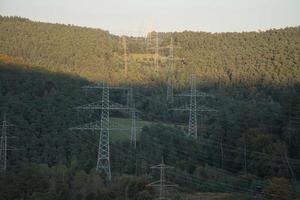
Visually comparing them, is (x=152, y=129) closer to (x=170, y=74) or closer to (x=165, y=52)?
(x=170, y=74)

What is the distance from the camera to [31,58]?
57656mm

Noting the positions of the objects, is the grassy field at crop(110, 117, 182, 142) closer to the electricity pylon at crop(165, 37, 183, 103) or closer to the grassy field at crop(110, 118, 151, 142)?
the grassy field at crop(110, 118, 151, 142)

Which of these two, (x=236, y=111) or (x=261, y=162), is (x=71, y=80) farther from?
(x=261, y=162)

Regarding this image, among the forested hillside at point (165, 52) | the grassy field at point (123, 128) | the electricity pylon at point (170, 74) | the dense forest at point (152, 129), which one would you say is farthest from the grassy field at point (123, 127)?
the forested hillside at point (165, 52)

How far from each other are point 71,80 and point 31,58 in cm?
1403

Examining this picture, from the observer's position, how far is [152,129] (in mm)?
38375

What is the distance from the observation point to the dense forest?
92.4 feet

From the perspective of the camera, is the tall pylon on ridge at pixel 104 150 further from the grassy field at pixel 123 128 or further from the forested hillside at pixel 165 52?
the forested hillside at pixel 165 52

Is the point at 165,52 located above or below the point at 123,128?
above

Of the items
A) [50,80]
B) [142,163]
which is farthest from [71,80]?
[142,163]

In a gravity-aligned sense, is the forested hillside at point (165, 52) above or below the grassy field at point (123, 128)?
above

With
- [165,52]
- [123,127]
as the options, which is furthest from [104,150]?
[165,52]

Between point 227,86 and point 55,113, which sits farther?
point 227,86

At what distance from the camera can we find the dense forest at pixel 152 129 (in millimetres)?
28178
